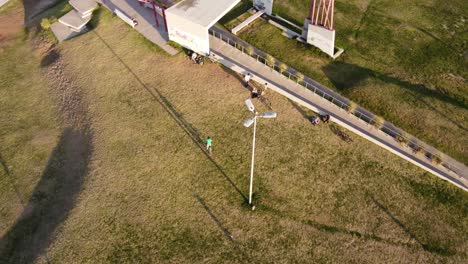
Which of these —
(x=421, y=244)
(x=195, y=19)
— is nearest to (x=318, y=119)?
(x=421, y=244)

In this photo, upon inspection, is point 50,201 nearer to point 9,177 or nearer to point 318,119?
point 9,177

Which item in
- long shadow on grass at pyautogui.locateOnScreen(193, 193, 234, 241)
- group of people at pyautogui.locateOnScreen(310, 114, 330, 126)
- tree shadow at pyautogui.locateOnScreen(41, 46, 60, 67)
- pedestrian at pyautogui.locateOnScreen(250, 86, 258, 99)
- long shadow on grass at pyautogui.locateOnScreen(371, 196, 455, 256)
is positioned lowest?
long shadow on grass at pyautogui.locateOnScreen(371, 196, 455, 256)

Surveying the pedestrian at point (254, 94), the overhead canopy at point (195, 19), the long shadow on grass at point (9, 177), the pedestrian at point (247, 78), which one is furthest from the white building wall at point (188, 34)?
the long shadow on grass at point (9, 177)

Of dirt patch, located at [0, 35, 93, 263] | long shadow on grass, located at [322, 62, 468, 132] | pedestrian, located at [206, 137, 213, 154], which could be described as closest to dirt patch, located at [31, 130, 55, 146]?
dirt patch, located at [0, 35, 93, 263]

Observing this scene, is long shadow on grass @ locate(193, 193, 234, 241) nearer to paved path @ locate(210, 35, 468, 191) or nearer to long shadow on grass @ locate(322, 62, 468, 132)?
paved path @ locate(210, 35, 468, 191)

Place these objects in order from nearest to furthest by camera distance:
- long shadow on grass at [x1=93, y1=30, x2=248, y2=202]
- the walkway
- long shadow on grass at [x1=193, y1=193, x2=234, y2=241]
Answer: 1. long shadow on grass at [x1=193, y1=193, x2=234, y2=241]
2. long shadow on grass at [x1=93, y1=30, x2=248, y2=202]
3. the walkway

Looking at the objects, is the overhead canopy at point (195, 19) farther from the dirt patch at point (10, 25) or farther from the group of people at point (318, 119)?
the dirt patch at point (10, 25)
